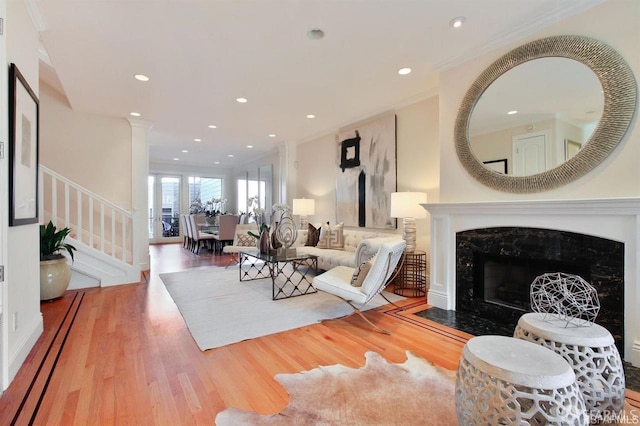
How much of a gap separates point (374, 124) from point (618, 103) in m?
3.22

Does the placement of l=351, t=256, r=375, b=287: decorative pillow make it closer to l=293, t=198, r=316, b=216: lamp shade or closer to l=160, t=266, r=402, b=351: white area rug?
l=160, t=266, r=402, b=351: white area rug

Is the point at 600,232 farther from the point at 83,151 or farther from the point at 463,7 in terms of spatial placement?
the point at 83,151

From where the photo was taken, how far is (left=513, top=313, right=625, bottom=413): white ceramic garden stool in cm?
144

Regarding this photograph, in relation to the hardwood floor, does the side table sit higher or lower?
higher

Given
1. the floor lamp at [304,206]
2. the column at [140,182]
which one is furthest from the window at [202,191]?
the floor lamp at [304,206]

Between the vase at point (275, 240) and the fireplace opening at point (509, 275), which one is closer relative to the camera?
the fireplace opening at point (509, 275)

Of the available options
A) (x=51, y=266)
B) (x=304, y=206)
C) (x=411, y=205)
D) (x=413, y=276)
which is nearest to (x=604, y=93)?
(x=411, y=205)

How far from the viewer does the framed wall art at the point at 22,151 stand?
6.44 feet

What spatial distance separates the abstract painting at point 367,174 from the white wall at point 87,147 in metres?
3.88

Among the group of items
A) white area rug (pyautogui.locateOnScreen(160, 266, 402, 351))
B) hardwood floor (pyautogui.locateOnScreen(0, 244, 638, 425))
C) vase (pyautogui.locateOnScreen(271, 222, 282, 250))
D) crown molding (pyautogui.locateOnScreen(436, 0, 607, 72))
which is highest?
crown molding (pyautogui.locateOnScreen(436, 0, 607, 72))

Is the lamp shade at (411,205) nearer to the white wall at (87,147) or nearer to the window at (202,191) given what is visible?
the white wall at (87,147)

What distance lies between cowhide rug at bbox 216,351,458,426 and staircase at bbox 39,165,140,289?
12.1 ft

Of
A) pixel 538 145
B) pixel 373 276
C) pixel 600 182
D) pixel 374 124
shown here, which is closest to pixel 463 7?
pixel 538 145

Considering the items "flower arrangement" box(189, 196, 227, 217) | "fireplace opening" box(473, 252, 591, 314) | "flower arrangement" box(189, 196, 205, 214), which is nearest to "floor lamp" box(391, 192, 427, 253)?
"fireplace opening" box(473, 252, 591, 314)
